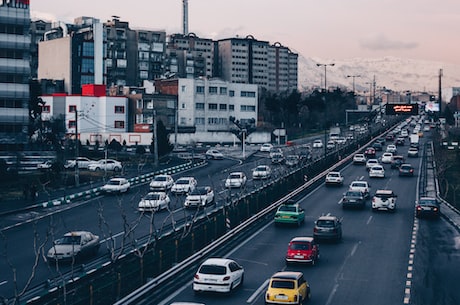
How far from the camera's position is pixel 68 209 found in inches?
1970

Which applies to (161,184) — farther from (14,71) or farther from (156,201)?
(14,71)

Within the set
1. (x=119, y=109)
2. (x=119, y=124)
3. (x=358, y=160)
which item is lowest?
(x=358, y=160)

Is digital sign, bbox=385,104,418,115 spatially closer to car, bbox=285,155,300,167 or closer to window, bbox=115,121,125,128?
car, bbox=285,155,300,167

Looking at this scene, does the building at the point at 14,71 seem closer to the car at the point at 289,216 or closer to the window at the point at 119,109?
the window at the point at 119,109

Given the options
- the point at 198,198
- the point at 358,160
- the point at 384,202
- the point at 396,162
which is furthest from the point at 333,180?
the point at 358,160

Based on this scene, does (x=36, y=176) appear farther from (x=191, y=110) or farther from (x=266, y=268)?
(x=191, y=110)

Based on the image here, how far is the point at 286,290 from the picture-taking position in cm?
2364

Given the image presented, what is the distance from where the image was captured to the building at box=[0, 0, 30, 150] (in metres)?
83.6

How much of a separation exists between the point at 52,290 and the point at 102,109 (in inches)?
3738

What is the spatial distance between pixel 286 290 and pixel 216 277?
3065 mm

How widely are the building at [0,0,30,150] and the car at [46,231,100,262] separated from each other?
2226 inches

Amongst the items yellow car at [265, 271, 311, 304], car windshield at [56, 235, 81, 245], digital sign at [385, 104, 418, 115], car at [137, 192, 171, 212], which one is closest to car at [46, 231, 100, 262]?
car windshield at [56, 235, 81, 245]

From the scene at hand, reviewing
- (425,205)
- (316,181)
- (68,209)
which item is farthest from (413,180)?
(68,209)

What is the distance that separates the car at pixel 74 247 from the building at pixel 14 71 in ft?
185
